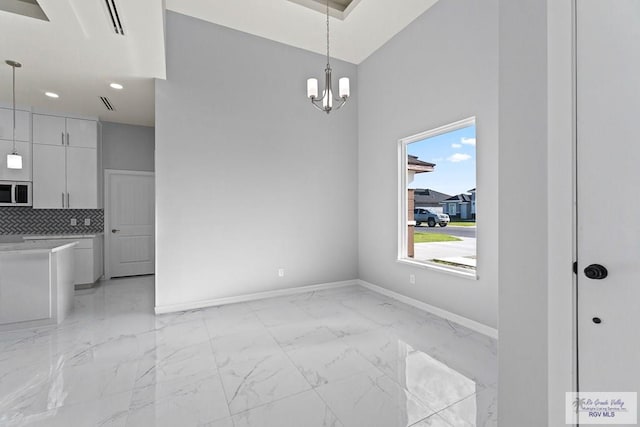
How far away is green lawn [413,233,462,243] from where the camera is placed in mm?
3705

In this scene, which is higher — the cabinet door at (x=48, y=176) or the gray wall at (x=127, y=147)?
the gray wall at (x=127, y=147)

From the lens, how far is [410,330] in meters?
3.14

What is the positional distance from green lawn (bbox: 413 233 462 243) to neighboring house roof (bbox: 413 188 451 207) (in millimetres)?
426

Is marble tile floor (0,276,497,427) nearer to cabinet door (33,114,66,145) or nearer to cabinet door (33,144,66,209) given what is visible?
cabinet door (33,144,66,209)

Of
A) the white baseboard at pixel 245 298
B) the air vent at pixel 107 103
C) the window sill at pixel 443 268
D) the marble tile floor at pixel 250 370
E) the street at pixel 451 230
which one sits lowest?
the marble tile floor at pixel 250 370

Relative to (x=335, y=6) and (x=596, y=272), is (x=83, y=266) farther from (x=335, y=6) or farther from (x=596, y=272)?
(x=596, y=272)

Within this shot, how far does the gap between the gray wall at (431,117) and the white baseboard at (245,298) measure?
590mm

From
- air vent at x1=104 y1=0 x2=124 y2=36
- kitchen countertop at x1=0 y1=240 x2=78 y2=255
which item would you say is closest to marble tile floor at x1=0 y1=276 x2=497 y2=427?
kitchen countertop at x1=0 y1=240 x2=78 y2=255

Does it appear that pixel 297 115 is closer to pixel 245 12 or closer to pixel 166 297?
pixel 245 12

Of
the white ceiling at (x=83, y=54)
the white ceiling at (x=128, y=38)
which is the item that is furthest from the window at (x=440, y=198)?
the white ceiling at (x=83, y=54)

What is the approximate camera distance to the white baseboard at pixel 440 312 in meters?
2.97

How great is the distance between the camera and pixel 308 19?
3.96 metres

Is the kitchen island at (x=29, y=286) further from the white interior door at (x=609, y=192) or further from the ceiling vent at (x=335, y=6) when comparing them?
the white interior door at (x=609, y=192)

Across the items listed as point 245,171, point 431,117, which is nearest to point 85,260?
point 245,171
